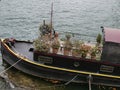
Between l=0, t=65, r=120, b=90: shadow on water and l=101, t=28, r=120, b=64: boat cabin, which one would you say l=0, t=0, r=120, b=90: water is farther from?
l=101, t=28, r=120, b=64: boat cabin

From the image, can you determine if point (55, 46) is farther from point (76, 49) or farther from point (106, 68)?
point (106, 68)

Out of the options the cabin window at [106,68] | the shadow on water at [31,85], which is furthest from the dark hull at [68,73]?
the shadow on water at [31,85]

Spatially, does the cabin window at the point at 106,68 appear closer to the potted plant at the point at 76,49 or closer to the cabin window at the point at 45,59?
the potted plant at the point at 76,49

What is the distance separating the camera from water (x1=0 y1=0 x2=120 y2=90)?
29.2m

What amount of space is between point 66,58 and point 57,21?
14757 mm

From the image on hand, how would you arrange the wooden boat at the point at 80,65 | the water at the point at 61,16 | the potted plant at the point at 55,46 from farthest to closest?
the water at the point at 61,16 → the potted plant at the point at 55,46 → the wooden boat at the point at 80,65

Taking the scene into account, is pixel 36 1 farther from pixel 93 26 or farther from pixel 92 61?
pixel 92 61

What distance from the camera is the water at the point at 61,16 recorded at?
29188mm

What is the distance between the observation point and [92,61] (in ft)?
59.2

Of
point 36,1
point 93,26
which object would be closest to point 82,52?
point 93,26

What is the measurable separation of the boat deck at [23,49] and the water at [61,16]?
6057 millimetres

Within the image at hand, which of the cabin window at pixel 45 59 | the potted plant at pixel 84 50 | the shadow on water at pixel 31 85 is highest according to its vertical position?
the potted plant at pixel 84 50

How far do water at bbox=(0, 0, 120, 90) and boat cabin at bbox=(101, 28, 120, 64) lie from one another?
30.1 feet

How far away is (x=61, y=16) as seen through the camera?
3459 centimetres
